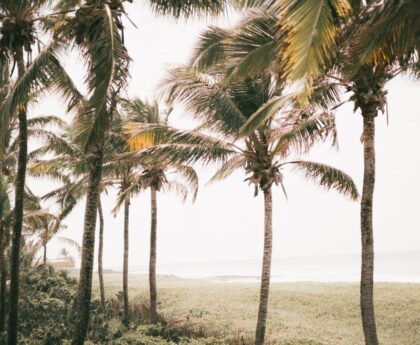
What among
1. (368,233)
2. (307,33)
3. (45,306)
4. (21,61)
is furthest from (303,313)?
(307,33)

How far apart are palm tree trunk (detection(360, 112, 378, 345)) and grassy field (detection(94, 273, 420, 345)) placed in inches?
281

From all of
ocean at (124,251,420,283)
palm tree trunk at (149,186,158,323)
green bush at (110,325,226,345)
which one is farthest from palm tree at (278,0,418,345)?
ocean at (124,251,420,283)

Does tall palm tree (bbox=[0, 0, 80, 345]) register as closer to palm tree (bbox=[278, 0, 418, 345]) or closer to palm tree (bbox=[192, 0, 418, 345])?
palm tree (bbox=[192, 0, 418, 345])

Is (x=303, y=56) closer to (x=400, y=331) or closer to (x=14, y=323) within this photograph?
(x=14, y=323)

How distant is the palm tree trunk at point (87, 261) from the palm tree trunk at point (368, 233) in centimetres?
593

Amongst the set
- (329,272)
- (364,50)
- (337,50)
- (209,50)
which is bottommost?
(329,272)

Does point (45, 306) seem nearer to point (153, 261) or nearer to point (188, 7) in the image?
point (153, 261)

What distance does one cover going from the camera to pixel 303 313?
23.2m

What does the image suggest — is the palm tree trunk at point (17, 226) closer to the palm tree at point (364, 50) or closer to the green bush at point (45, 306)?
the green bush at point (45, 306)

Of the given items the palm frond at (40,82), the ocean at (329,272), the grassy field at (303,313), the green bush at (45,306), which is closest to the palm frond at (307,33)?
the palm frond at (40,82)

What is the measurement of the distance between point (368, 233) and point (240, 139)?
16.9ft

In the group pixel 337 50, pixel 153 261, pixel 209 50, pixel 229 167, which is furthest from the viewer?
pixel 153 261

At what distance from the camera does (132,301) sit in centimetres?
2836

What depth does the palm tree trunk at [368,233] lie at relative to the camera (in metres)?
9.31
